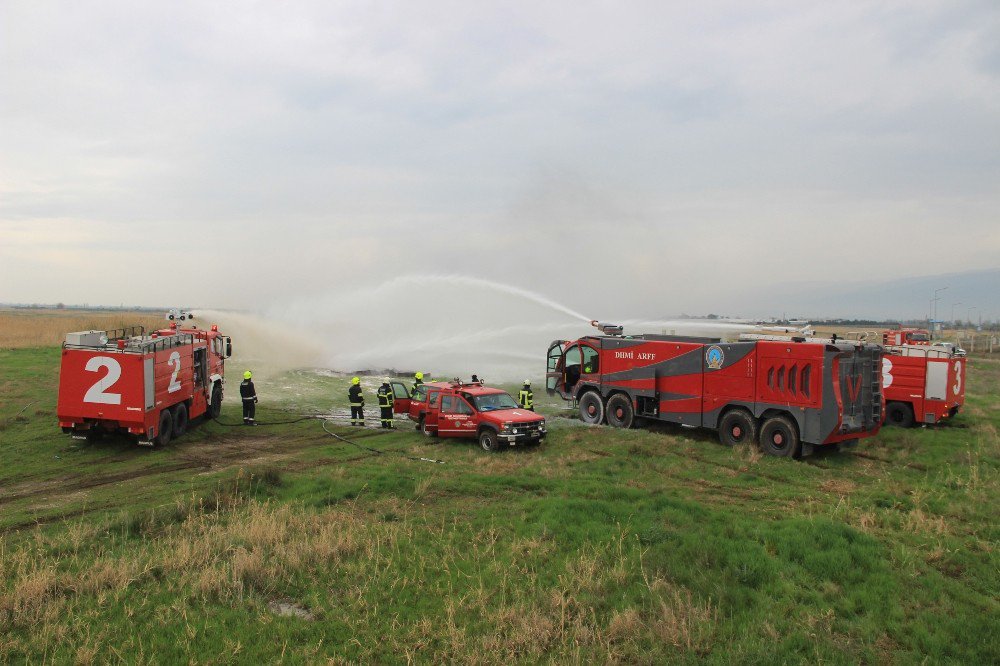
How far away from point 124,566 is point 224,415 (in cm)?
1893

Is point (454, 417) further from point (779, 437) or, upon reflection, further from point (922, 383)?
point (922, 383)

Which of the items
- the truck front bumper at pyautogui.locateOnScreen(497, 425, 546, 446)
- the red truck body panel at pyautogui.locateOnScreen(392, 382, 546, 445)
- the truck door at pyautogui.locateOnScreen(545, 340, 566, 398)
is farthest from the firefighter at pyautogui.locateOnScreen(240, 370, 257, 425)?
the truck door at pyautogui.locateOnScreen(545, 340, 566, 398)

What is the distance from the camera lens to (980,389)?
37062 millimetres

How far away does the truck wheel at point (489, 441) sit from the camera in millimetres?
19266

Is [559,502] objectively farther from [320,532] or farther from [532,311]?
[532,311]

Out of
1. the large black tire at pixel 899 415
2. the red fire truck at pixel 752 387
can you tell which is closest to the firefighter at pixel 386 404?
the red fire truck at pixel 752 387

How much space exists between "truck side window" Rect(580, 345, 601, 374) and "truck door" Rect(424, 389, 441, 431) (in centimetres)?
624

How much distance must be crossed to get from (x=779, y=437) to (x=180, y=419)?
64.2 ft

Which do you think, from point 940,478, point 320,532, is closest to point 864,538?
point 940,478

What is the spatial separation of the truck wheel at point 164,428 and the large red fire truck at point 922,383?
80.5ft

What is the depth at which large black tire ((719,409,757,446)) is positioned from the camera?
18.4 metres

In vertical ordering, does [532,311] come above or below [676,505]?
above

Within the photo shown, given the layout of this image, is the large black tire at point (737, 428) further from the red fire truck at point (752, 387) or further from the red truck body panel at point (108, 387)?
the red truck body panel at point (108, 387)

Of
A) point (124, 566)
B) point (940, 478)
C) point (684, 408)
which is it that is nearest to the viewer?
point (124, 566)
